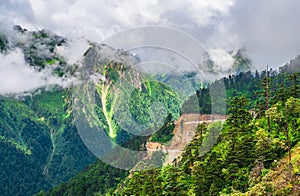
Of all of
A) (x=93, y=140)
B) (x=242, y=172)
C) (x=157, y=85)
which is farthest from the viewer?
Answer: (x=242, y=172)

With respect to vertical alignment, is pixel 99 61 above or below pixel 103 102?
above

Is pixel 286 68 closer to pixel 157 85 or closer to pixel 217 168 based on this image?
pixel 217 168

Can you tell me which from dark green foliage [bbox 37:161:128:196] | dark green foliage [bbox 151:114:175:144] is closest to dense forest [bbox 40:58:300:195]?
dark green foliage [bbox 151:114:175:144]

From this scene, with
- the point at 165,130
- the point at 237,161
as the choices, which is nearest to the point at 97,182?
the point at 165,130

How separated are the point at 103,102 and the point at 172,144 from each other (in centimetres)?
2265

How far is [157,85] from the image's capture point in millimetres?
18734

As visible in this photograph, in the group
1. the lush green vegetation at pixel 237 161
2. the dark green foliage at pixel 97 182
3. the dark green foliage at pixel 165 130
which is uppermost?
the dark green foliage at pixel 165 130

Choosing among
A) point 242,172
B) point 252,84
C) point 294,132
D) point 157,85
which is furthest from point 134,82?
point 252,84

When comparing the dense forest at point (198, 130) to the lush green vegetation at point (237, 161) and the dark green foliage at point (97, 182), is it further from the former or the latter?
the dark green foliage at point (97, 182)

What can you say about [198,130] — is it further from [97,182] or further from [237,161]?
[97,182]

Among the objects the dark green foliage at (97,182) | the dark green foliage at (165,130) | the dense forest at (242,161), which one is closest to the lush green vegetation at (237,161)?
the dense forest at (242,161)

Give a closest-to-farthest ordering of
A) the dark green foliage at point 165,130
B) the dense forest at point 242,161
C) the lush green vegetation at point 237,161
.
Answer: the dark green foliage at point 165,130, the dense forest at point 242,161, the lush green vegetation at point 237,161

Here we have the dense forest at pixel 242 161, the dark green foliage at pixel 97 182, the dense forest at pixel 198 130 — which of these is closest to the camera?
the dense forest at pixel 198 130

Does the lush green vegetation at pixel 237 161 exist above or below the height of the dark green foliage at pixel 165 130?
below
